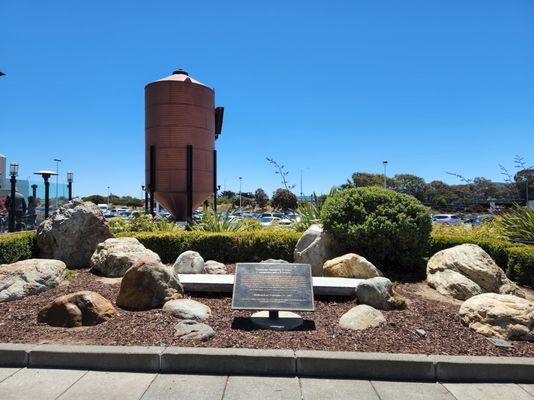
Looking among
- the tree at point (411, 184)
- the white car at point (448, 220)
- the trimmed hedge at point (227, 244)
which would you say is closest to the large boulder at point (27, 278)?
the trimmed hedge at point (227, 244)

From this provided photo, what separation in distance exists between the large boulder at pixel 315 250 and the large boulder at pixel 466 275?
76.8 inches

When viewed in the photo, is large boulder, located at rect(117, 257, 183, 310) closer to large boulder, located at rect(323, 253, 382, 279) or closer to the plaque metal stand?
the plaque metal stand

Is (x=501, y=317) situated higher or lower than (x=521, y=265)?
lower

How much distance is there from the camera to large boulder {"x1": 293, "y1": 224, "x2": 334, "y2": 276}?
8047 mm

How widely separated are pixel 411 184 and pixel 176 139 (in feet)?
182

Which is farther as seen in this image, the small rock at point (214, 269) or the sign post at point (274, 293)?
the small rock at point (214, 269)

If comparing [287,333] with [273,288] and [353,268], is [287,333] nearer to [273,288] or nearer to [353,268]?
[273,288]

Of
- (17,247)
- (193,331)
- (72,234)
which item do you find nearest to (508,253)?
(193,331)

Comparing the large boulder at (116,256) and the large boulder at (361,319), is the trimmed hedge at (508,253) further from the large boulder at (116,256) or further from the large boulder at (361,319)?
the large boulder at (116,256)

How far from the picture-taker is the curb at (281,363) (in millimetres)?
3965

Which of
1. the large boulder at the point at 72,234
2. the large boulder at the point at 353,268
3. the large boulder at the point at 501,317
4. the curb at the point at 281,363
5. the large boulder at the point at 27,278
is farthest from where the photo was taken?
the large boulder at the point at 72,234

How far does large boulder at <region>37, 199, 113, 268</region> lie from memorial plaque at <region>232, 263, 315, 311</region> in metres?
4.31

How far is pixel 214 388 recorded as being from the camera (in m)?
3.70

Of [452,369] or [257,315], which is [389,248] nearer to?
[257,315]
